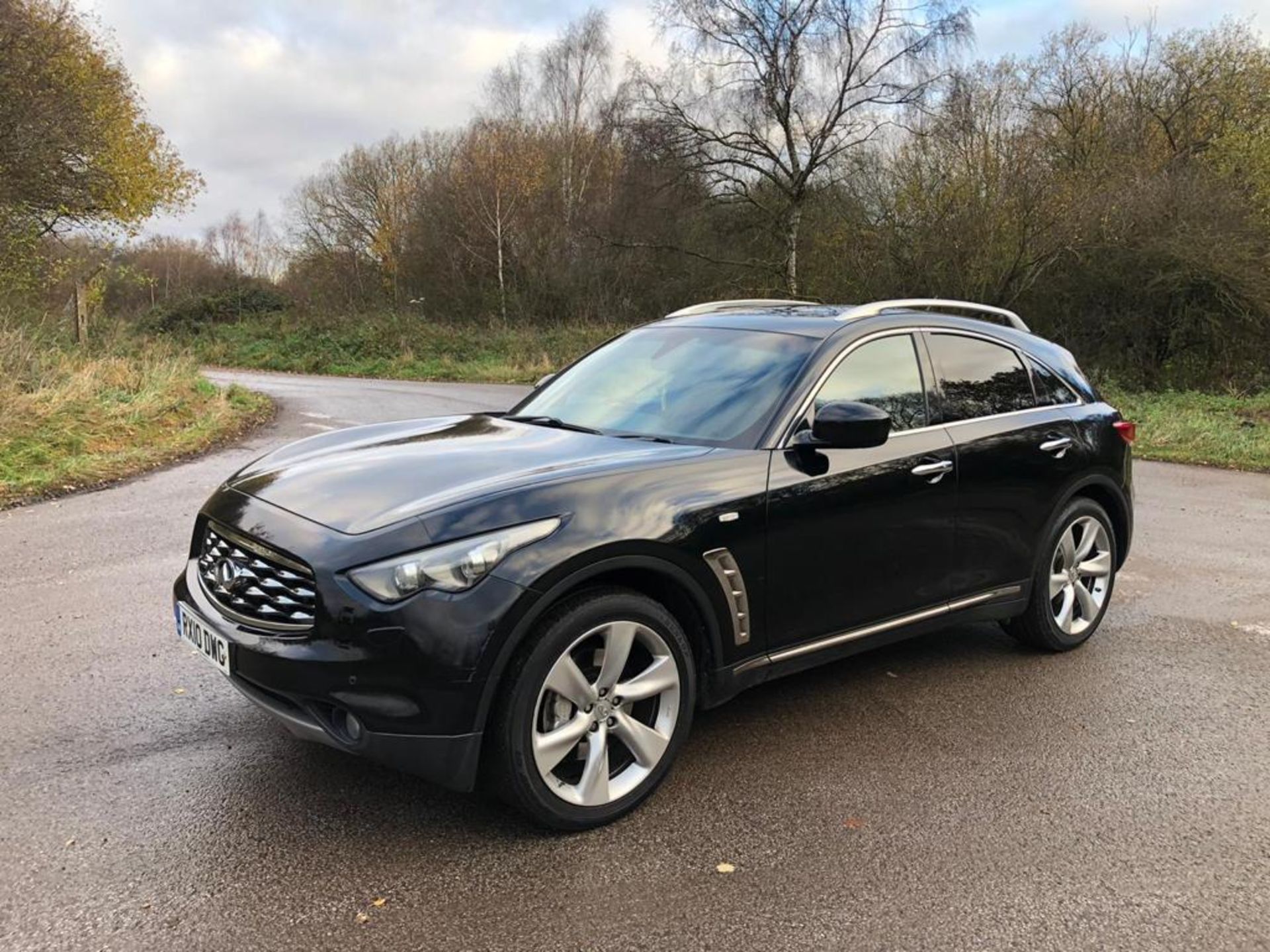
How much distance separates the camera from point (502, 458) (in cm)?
334

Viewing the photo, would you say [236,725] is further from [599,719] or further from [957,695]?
[957,695]

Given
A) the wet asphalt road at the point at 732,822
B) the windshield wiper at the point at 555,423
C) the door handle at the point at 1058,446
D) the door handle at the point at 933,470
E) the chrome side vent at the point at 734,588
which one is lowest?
the wet asphalt road at the point at 732,822

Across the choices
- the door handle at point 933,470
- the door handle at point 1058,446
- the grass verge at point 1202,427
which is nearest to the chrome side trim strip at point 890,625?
A: the door handle at point 933,470

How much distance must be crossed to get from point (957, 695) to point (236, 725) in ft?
10.0

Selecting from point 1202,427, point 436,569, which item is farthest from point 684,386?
point 1202,427

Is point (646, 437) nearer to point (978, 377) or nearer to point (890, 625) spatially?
point (890, 625)

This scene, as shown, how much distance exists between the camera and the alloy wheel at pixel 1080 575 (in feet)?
15.3

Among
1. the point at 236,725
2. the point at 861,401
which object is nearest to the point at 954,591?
the point at 861,401

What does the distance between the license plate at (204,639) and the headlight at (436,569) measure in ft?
2.00

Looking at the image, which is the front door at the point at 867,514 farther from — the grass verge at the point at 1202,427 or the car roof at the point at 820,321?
the grass verge at the point at 1202,427

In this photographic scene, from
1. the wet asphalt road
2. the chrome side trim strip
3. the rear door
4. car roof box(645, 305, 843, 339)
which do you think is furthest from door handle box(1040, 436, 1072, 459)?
car roof box(645, 305, 843, 339)

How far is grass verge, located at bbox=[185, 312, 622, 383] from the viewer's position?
2788 centimetres

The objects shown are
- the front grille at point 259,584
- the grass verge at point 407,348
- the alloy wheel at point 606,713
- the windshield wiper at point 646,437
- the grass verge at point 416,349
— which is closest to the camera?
the front grille at point 259,584

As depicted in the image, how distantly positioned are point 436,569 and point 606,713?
76 cm
